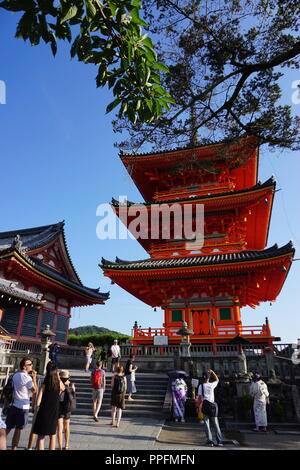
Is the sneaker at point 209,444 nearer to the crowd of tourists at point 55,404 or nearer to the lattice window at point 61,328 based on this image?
the crowd of tourists at point 55,404

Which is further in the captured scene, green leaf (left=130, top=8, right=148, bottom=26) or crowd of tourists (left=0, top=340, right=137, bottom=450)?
crowd of tourists (left=0, top=340, right=137, bottom=450)

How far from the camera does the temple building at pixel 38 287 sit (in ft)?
47.3

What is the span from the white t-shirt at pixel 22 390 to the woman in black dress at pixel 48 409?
2.03ft

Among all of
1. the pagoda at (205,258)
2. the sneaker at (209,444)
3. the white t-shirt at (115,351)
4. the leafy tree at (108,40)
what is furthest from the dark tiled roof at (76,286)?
the leafy tree at (108,40)

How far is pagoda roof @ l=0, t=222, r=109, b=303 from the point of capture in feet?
52.1

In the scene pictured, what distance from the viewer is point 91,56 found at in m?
3.04

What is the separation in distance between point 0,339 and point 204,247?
12327 mm

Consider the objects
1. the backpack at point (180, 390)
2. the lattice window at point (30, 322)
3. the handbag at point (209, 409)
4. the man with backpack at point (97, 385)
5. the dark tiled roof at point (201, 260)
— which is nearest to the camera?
the handbag at point (209, 409)

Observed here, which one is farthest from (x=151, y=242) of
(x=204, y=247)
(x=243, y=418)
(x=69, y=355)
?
(x=243, y=418)

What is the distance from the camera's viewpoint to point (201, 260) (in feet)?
51.9

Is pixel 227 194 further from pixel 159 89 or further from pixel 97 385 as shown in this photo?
pixel 159 89

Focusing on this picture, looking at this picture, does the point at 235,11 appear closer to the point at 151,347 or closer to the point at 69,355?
the point at 151,347

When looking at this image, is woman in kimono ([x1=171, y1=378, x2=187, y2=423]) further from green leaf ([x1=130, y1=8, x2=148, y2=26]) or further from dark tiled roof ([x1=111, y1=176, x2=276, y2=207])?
dark tiled roof ([x1=111, y1=176, x2=276, y2=207])

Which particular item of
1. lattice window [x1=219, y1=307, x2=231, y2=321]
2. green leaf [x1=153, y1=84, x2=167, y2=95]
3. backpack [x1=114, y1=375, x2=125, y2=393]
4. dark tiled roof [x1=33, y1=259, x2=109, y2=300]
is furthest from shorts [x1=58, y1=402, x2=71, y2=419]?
dark tiled roof [x1=33, y1=259, x2=109, y2=300]
